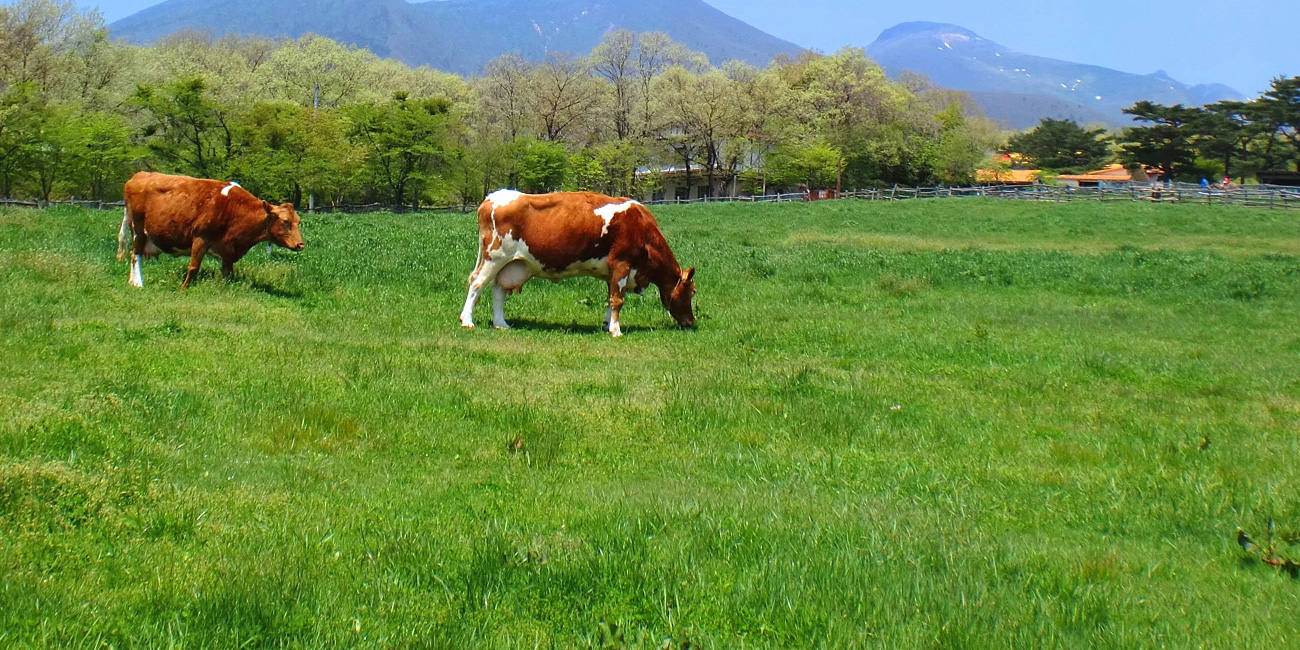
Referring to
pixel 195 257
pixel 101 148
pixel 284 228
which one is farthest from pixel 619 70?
pixel 195 257

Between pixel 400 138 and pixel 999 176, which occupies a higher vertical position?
pixel 400 138

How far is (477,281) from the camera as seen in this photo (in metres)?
15.1

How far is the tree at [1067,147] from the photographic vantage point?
377ft

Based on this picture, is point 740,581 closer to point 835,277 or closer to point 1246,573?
point 1246,573

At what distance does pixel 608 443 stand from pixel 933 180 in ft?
309

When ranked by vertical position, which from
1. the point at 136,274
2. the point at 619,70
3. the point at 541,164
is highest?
the point at 619,70

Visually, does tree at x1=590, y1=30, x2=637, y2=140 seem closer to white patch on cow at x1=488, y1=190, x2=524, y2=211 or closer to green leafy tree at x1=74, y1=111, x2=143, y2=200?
green leafy tree at x1=74, y1=111, x2=143, y2=200

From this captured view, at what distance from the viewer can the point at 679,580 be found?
5102 mm

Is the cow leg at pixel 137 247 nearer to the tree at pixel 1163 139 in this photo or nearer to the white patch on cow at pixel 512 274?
the white patch on cow at pixel 512 274

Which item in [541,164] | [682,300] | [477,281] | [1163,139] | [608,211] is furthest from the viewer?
[1163,139]

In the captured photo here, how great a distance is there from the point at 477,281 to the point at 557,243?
127 centimetres

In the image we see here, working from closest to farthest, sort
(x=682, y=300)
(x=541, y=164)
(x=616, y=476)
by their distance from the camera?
1. (x=616, y=476)
2. (x=682, y=300)
3. (x=541, y=164)

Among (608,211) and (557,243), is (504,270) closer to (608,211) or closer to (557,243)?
(557,243)

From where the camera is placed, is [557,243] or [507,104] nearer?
[557,243]
